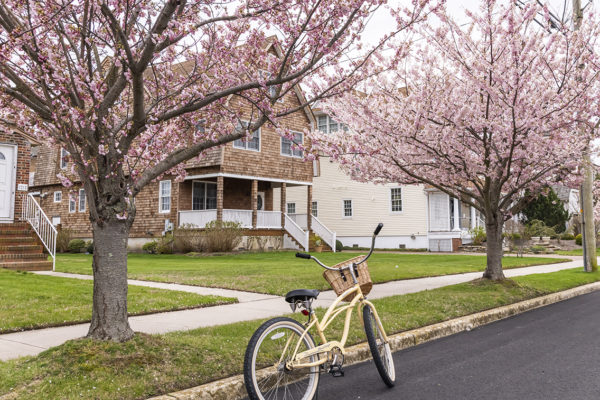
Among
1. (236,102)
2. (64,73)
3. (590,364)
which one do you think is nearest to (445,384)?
(590,364)

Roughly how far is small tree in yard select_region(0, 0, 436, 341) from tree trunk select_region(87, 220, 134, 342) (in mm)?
10

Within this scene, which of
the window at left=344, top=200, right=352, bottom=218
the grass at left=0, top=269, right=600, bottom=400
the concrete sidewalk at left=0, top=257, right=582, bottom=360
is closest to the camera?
the grass at left=0, top=269, right=600, bottom=400

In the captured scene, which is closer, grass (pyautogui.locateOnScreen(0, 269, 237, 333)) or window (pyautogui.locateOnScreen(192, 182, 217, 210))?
grass (pyautogui.locateOnScreen(0, 269, 237, 333))

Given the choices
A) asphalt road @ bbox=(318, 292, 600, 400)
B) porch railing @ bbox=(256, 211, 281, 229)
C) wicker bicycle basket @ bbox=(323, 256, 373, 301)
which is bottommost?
asphalt road @ bbox=(318, 292, 600, 400)

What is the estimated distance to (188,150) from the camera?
5.42 metres

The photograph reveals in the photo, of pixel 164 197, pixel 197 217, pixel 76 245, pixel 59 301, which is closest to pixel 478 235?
pixel 197 217

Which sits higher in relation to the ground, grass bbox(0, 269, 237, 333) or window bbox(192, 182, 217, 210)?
window bbox(192, 182, 217, 210)

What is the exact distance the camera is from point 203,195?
2509cm

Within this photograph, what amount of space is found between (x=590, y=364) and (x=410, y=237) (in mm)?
24083

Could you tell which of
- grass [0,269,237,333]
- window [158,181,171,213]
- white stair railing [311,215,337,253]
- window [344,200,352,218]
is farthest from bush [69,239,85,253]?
window [344,200,352,218]

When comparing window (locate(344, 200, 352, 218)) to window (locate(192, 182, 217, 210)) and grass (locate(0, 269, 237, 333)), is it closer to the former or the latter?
window (locate(192, 182, 217, 210))

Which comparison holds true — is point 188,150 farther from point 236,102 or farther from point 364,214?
point 364,214

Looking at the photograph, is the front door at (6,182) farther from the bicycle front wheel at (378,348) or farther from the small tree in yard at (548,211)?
the small tree in yard at (548,211)

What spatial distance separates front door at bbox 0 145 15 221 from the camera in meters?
15.4
